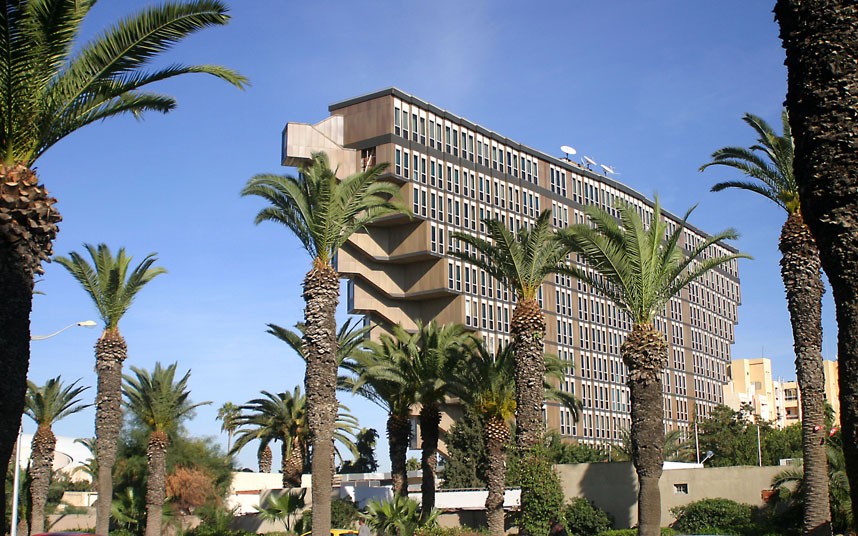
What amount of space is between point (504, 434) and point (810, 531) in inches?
515

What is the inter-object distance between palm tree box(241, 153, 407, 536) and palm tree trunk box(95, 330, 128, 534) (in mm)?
12275

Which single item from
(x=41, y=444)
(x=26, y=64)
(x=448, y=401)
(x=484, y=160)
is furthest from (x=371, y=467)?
(x=26, y=64)

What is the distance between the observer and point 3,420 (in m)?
12.2

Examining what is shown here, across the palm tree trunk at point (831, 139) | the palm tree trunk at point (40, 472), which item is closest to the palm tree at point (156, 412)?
the palm tree trunk at point (40, 472)

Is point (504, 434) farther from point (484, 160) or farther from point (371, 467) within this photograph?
point (371, 467)

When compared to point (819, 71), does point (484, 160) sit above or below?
above

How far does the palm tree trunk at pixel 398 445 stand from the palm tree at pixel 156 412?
10853 mm

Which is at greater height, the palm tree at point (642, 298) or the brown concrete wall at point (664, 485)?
the palm tree at point (642, 298)

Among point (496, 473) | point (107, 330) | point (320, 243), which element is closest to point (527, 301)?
point (496, 473)

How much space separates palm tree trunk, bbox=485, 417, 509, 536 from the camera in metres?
35.6

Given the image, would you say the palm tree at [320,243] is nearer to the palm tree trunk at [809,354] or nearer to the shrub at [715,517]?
the palm tree trunk at [809,354]

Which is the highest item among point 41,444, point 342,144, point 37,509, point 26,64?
point 342,144

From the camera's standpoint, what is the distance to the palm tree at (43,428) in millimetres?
48688

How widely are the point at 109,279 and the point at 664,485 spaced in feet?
78.2
